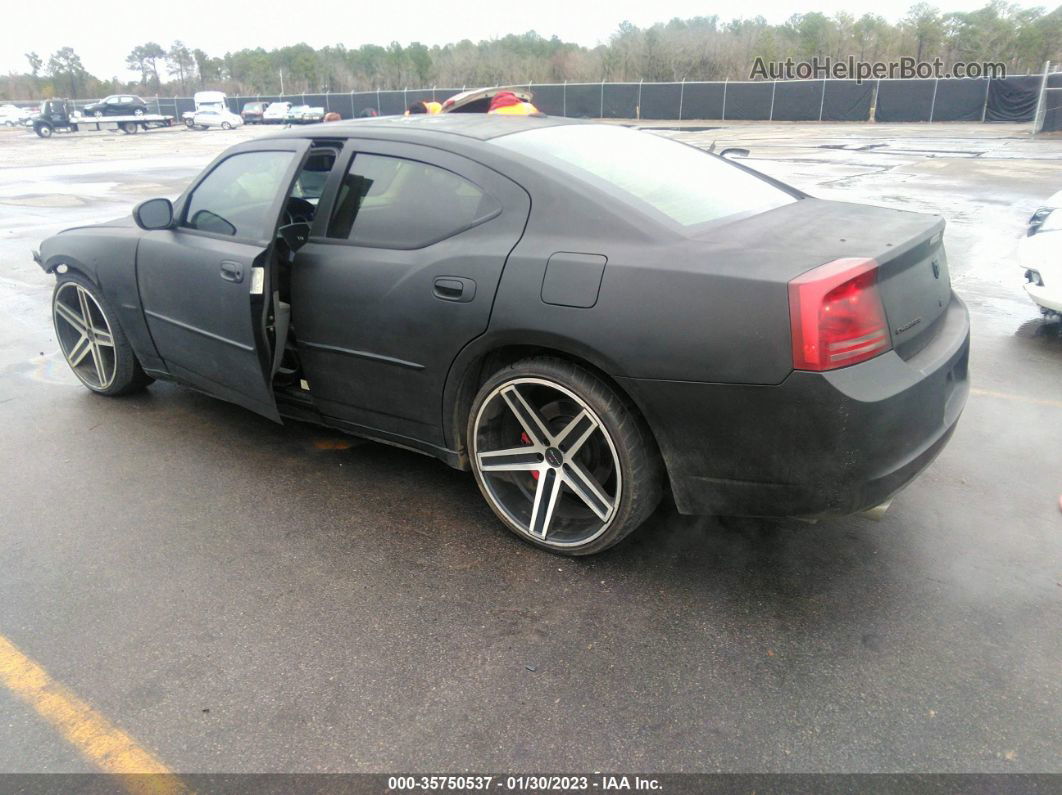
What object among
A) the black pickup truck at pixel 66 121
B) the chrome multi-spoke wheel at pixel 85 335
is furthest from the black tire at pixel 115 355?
the black pickup truck at pixel 66 121

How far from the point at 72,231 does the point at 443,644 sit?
3.64 meters

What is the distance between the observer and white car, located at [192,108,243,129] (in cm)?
4788

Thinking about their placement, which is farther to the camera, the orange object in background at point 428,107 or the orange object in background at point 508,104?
the orange object in background at point 508,104

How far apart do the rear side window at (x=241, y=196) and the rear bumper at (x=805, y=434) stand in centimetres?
207

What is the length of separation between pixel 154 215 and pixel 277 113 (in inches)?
2098

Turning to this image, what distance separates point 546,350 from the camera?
9.46ft

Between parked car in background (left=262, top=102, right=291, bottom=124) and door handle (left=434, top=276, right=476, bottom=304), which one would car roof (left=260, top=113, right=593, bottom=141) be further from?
parked car in background (left=262, top=102, right=291, bottom=124)

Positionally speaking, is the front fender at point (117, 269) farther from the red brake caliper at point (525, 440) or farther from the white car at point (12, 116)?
the white car at point (12, 116)

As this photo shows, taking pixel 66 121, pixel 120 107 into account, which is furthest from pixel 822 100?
pixel 120 107

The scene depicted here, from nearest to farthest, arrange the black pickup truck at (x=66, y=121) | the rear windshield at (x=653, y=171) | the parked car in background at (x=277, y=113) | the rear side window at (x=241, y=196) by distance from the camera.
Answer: the rear windshield at (x=653, y=171), the rear side window at (x=241, y=196), the black pickup truck at (x=66, y=121), the parked car in background at (x=277, y=113)

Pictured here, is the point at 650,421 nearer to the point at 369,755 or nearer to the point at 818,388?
the point at 818,388

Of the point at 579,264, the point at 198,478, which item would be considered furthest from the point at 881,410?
the point at 198,478

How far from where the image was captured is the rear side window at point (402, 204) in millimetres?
3102

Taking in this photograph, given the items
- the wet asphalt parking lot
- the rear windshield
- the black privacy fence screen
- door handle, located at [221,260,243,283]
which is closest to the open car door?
door handle, located at [221,260,243,283]
